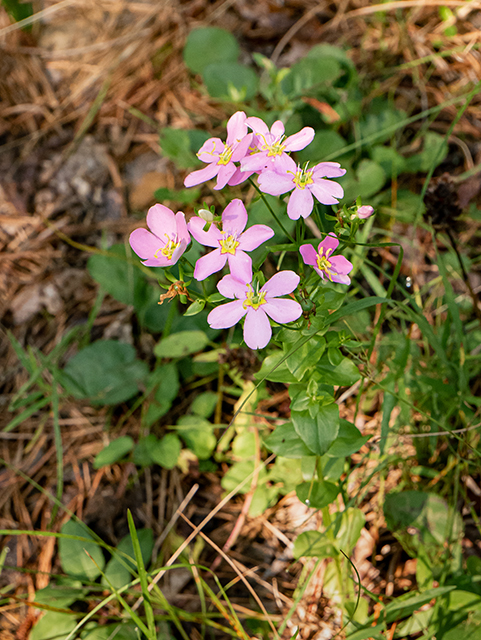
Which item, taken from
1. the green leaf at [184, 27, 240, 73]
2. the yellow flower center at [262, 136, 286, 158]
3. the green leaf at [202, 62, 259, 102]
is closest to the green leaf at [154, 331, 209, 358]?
the yellow flower center at [262, 136, 286, 158]

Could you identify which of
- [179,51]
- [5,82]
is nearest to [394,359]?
[179,51]

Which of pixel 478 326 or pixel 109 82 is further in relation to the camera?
pixel 109 82

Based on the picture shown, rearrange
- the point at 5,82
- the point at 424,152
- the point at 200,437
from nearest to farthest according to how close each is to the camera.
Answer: the point at 200,437 < the point at 424,152 < the point at 5,82

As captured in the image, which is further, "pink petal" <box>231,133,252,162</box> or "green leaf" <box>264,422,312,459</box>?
"green leaf" <box>264,422,312,459</box>

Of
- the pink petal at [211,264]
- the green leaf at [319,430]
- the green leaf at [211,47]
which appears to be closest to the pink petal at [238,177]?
the pink petal at [211,264]

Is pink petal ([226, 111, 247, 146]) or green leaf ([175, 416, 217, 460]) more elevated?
pink petal ([226, 111, 247, 146])

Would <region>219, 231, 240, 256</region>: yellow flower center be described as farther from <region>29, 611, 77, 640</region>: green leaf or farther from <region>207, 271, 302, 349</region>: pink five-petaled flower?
<region>29, 611, 77, 640</region>: green leaf

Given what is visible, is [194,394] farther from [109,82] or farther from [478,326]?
[109,82]

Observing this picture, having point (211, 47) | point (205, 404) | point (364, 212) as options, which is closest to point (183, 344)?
point (205, 404)

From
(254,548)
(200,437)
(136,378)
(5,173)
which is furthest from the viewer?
(5,173)
